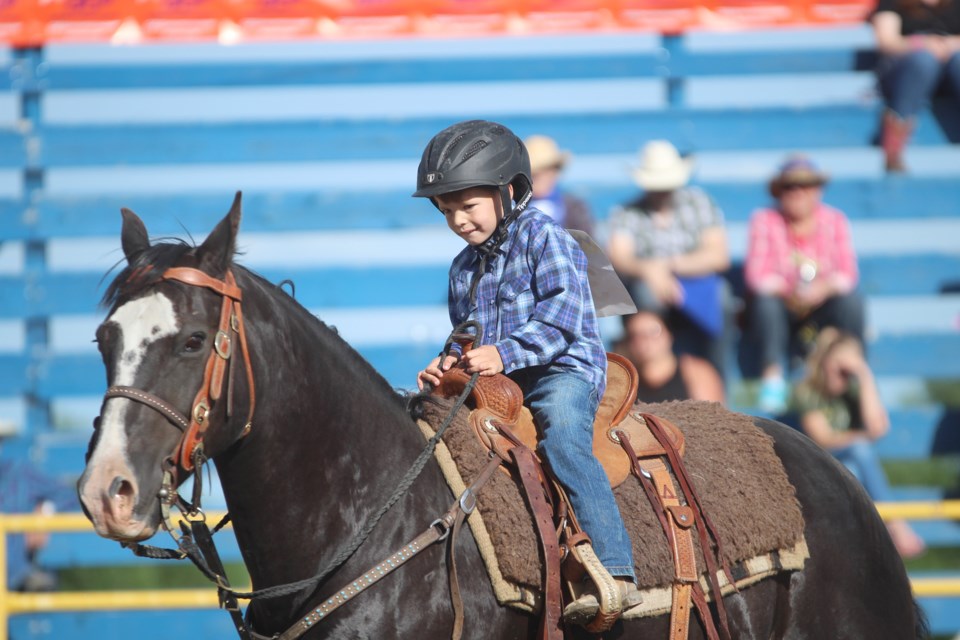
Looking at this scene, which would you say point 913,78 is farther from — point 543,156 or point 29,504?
point 29,504

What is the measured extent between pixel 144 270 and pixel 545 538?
1329mm

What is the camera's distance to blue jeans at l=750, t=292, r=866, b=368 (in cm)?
671

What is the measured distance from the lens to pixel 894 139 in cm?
795

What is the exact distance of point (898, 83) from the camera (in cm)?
777

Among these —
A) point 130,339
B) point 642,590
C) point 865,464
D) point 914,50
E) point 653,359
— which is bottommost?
point 865,464

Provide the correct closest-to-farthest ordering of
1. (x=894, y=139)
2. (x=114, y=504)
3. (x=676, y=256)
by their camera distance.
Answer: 1. (x=114, y=504)
2. (x=676, y=256)
3. (x=894, y=139)

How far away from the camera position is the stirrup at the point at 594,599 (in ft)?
9.59

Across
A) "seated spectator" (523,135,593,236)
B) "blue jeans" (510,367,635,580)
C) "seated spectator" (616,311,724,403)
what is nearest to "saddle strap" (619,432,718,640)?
"blue jeans" (510,367,635,580)

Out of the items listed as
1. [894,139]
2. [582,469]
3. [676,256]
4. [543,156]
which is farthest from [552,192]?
[582,469]

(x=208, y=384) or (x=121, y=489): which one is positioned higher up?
(x=208, y=384)

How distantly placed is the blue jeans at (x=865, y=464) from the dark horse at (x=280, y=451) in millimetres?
3632

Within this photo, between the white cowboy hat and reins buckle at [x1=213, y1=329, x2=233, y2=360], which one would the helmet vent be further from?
the white cowboy hat

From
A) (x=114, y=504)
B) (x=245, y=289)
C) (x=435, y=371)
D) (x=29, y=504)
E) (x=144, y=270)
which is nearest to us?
(x=114, y=504)

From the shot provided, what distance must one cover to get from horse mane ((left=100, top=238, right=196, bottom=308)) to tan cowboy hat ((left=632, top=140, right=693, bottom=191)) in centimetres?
452
